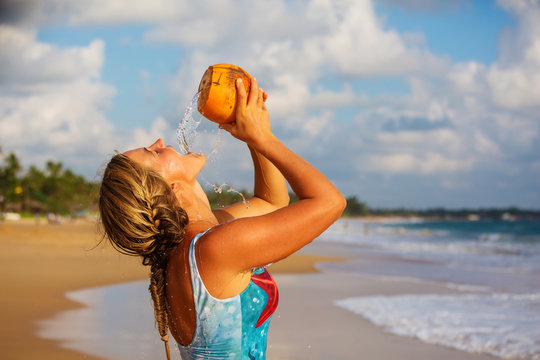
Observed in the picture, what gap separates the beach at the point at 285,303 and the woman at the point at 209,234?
0.57 meters

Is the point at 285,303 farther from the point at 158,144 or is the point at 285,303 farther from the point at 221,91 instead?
the point at 221,91

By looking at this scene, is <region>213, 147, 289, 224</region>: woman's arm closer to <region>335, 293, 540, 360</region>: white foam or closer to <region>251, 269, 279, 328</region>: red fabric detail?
<region>251, 269, 279, 328</region>: red fabric detail

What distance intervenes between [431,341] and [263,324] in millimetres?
6252

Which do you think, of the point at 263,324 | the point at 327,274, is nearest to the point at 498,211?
the point at 327,274

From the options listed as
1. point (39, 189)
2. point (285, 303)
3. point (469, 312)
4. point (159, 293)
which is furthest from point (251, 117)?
point (39, 189)

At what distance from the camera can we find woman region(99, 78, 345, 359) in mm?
1936

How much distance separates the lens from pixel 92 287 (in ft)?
41.5

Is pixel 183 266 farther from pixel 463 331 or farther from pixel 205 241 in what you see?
pixel 463 331

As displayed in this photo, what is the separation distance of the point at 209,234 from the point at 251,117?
48cm

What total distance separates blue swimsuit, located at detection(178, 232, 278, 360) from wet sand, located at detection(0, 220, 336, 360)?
0.88 metres

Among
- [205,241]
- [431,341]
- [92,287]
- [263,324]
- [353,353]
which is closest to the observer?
[205,241]

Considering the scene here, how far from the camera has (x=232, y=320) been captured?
2133 millimetres

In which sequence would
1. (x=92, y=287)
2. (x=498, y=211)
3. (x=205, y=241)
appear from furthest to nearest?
(x=498, y=211), (x=92, y=287), (x=205, y=241)

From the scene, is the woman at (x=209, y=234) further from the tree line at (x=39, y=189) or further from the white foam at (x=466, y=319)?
the tree line at (x=39, y=189)
